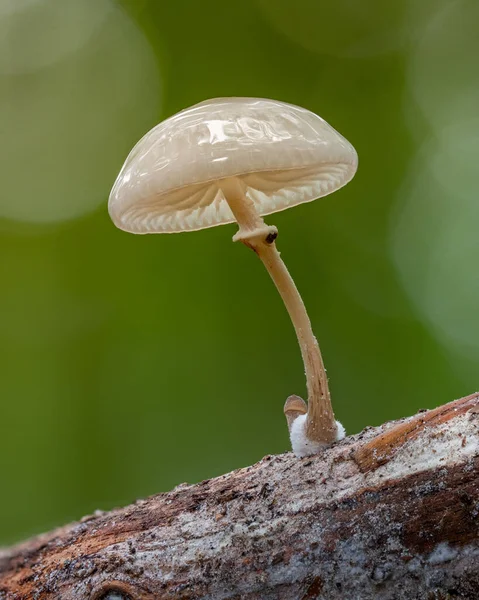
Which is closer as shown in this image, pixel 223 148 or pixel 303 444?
pixel 223 148

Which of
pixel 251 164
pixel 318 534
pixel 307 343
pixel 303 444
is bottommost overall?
pixel 318 534

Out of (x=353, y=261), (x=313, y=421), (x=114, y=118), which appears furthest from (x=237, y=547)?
(x=114, y=118)

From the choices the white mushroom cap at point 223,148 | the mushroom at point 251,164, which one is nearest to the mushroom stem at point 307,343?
the mushroom at point 251,164

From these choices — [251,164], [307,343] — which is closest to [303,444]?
[307,343]

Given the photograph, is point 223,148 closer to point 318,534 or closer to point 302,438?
point 302,438

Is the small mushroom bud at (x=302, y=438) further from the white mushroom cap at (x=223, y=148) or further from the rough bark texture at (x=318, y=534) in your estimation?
the white mushroom cap at (x=223, y=148)
